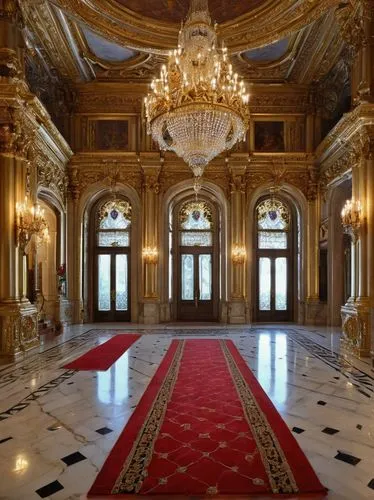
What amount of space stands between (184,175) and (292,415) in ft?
32.7

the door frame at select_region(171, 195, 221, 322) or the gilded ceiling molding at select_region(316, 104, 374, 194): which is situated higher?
the gilded ceiling molding at select_region(316, 104, 374, 194)

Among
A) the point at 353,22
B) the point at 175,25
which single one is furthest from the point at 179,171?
the point at 353,22

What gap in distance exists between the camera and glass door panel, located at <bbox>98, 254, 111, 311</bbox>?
543 inches

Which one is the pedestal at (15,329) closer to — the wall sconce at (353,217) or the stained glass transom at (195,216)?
the wall sconce at (353,217)

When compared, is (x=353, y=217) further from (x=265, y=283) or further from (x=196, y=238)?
(x=196, y=238)

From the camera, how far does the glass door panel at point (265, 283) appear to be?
1388cm

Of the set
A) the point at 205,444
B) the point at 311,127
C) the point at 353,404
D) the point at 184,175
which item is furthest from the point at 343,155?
the point at 205,444

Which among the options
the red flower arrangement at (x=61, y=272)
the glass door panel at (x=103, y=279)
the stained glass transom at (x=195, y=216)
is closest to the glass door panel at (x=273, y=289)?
the stained glass transom at (x=195, y=216)

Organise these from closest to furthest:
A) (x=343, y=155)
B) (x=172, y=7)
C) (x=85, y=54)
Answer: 1. (x=172, y=7)
2. (x=343, y=155)
3. (x=85, y=54)

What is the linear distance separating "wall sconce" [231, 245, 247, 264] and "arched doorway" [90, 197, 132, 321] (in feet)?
11.4

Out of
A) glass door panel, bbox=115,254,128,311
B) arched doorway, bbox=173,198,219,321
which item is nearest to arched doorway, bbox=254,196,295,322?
arched doorway, bbox=173,198,219,321

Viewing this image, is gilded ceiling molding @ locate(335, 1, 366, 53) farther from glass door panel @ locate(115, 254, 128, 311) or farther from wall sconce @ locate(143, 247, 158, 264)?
glass door panel @ locate(115, 254, 128, 311)

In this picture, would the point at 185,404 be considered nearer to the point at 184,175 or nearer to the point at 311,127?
the point at 184,175

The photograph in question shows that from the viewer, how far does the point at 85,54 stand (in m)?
11.4
